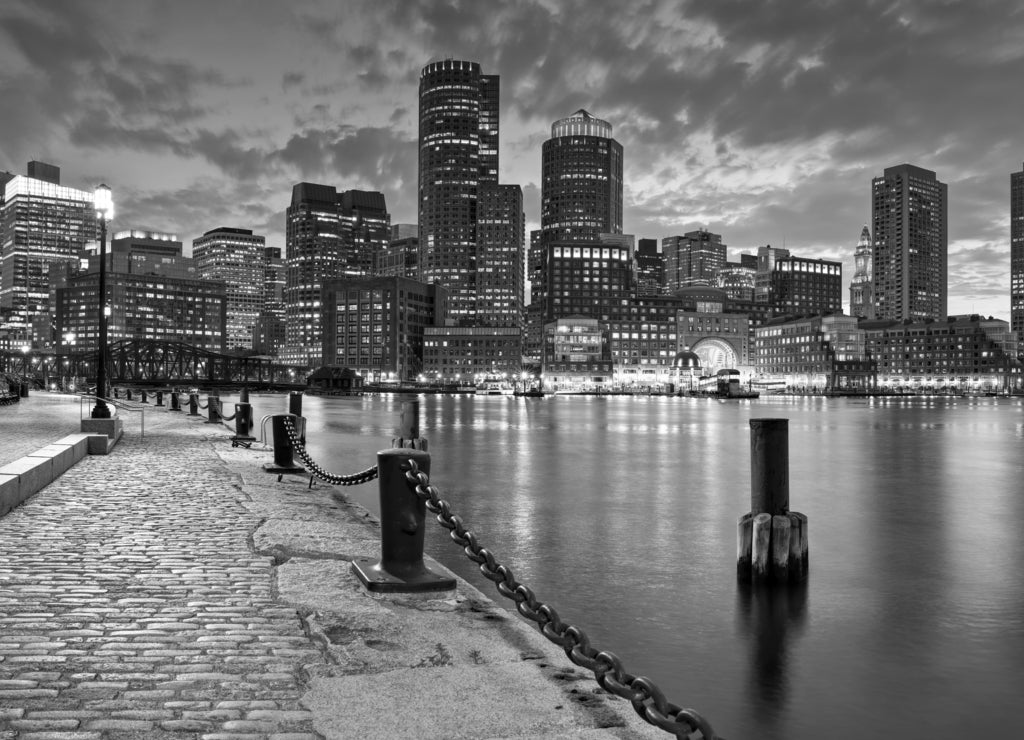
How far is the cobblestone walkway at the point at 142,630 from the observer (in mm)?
4844

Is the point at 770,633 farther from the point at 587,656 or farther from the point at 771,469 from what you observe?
the point at 587,656

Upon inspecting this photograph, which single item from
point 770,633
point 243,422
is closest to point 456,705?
point 770,633

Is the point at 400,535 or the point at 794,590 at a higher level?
the point at 400,535

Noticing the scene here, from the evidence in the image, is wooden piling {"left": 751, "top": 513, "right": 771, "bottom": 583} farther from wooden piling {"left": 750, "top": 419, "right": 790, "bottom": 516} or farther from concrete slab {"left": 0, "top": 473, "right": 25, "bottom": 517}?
concrete slab {"left": 0, "top": 473, "right": 25, "bottom": 517}

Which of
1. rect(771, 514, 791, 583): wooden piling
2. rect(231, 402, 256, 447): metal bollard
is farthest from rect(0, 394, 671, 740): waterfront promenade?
rect(231, 402, 256, 447): metal bollard

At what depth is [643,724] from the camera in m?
4.96

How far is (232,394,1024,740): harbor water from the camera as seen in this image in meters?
8.34

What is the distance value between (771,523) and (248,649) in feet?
28.5

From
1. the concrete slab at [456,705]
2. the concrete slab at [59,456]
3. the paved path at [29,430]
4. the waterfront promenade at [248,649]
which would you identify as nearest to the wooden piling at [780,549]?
the waterfront promenade at [248,649]

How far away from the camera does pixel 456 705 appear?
16.9 ft

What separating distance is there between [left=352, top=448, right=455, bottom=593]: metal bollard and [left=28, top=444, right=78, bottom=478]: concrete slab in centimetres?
998

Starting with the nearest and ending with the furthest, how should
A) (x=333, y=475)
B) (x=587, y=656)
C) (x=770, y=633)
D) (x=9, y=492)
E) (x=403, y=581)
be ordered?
(x=587, y=656) < (x=403, y=581) < (x=770, y=633) < (x=9, y=492) < (x=333, y=475)

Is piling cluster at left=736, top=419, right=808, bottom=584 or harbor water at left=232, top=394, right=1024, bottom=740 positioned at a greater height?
piling cluster at left=736, top=419, right=808, bottom=584

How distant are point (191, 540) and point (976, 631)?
1035 cm
